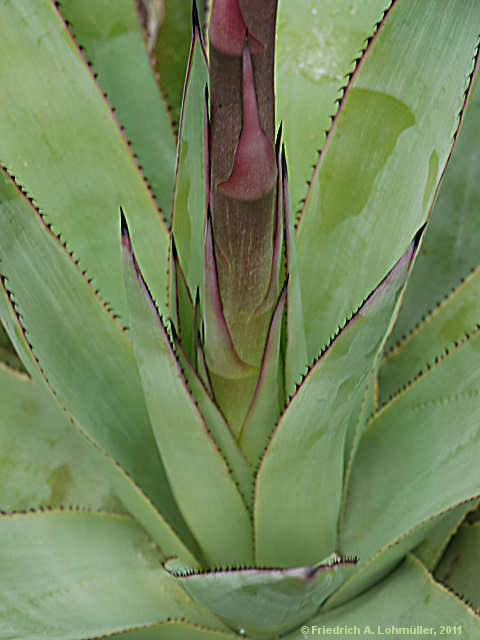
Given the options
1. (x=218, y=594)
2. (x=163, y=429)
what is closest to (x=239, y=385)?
(x=163, y=429)

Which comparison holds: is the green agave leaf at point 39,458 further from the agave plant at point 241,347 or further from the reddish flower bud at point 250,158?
the reddish flower bud at point 250,158

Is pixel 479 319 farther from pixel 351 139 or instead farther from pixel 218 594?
pixel 218 594

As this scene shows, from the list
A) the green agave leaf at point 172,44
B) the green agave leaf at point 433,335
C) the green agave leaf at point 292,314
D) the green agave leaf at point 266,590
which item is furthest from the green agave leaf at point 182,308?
the green agave leaf at point 172,44

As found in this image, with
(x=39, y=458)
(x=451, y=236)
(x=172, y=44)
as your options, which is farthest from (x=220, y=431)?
(x=172, y=44)

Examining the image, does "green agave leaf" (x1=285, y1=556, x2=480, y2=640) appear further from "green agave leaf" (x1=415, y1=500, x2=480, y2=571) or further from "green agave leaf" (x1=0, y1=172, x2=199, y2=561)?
"green agave leaf" (x1=0, y1=172, x2=199, y2=561)

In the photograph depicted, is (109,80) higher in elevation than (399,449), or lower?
higher

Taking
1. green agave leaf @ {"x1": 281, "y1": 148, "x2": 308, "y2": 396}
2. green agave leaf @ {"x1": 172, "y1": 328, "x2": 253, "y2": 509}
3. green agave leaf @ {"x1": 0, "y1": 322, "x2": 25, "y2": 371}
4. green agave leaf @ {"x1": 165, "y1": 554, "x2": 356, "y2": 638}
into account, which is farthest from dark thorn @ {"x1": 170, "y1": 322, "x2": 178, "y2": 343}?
green agave leaf @ {"x1": 0, "y1": 322, "x2": 25, "y2": 371}
